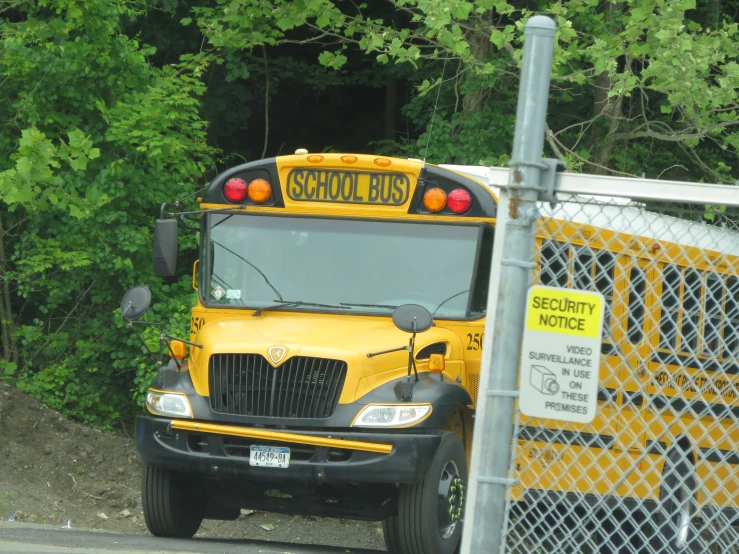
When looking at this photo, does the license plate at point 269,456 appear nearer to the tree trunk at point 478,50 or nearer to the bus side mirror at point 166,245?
the bus side mirror at point 166,245

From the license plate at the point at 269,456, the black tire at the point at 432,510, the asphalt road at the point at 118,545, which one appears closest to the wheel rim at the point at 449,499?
the black tire at the point at 432,510

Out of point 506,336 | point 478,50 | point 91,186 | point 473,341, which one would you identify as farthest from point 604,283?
point 478,50

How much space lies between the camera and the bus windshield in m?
7.30

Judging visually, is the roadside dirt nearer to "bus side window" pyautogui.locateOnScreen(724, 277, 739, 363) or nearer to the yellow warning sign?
"bus side window" pyautogui.locateOnScreen(724, 277, 739, 363)

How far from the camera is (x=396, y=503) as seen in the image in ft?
21.9

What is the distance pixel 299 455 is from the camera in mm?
6480

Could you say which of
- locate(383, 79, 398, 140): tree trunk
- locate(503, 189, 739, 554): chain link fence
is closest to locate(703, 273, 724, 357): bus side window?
locate(503, 189, 739, 554): chain link fence

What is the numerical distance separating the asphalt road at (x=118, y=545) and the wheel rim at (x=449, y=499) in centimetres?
76

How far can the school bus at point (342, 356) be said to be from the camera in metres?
6.41

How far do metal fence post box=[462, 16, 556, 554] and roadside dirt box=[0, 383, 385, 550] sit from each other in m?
6.19

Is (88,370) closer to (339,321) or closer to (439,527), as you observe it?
(339,321)

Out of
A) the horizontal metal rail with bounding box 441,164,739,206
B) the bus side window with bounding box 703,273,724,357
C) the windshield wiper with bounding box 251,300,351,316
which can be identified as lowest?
the windshield wiper with bounding box 251,300,351,316

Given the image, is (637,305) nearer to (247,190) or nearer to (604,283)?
(604,283)

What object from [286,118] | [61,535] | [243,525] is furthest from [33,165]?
[286,118]
